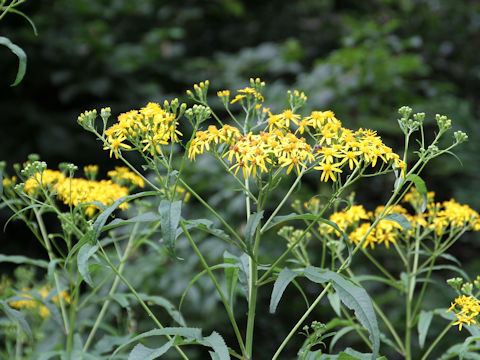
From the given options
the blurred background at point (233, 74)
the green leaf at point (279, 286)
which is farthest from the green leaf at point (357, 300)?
the blurred background at point (233, 74)

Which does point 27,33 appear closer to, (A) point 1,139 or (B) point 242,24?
(A) point 1,139

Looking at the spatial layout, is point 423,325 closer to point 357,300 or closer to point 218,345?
point 357,300

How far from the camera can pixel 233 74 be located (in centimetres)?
664

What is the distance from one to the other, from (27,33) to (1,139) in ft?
4.11

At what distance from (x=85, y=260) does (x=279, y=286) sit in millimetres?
567

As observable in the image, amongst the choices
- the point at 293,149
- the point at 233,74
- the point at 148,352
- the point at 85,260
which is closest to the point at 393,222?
the point at 293,149

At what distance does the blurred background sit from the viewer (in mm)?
5836

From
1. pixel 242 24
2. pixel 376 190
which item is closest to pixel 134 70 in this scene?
pixel 242 24

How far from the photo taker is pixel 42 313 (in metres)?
3.47

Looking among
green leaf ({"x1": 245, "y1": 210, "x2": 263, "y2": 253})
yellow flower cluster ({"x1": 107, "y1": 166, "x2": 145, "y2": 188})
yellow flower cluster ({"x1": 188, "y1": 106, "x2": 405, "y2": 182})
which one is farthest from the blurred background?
green leaf ({"x1": 245, "y1": 210, "x2": 263, "y2": 253})

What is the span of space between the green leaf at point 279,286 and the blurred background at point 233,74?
292 cm

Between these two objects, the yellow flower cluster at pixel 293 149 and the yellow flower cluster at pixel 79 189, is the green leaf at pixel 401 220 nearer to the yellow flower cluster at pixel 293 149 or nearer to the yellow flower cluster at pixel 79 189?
the yellow flower cluster at pixel 293 149

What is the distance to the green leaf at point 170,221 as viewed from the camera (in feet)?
4.73

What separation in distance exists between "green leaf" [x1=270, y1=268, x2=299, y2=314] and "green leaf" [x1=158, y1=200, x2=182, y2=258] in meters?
0.29
